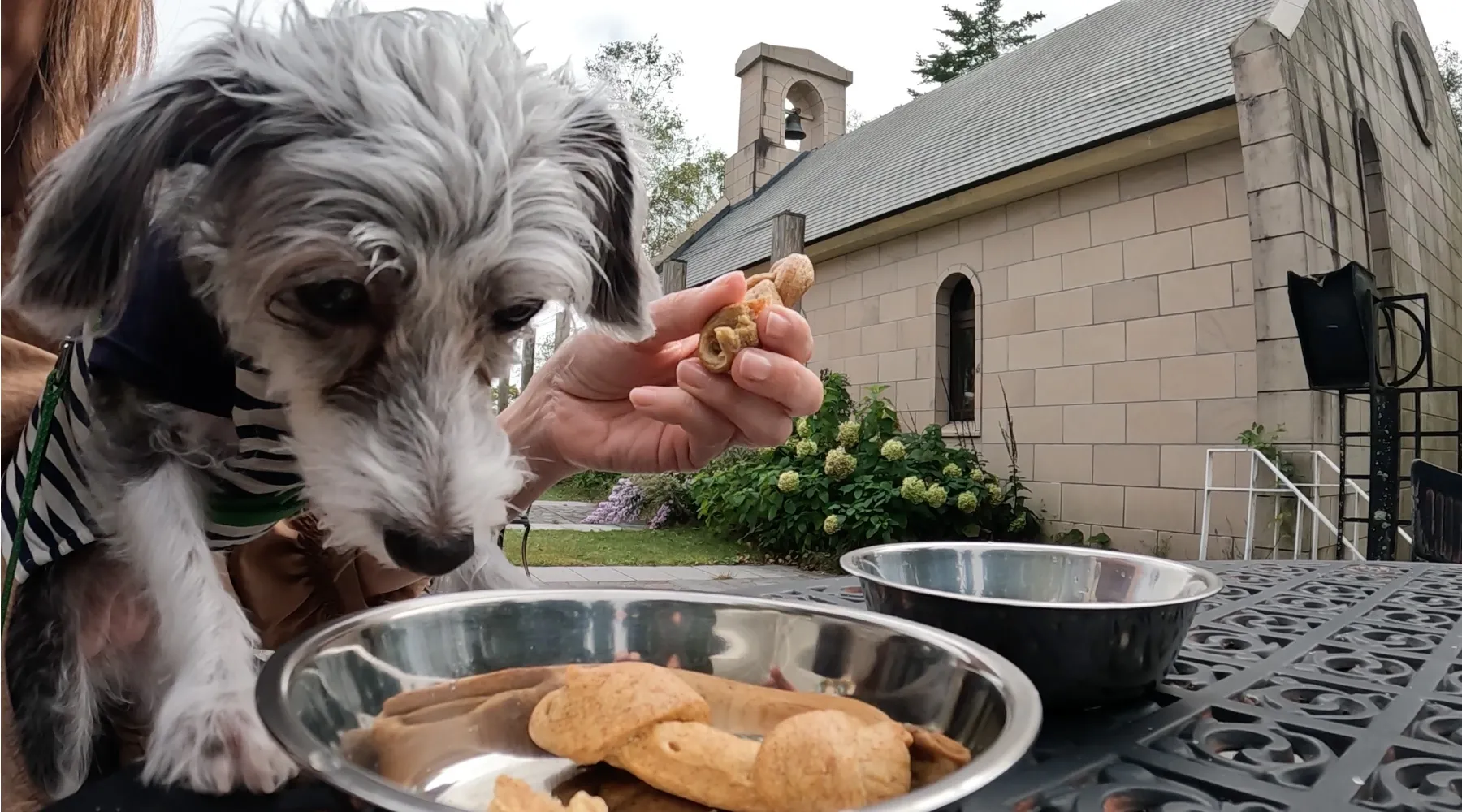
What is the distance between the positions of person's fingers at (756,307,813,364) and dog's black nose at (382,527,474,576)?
0.61m

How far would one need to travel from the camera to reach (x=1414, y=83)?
10.3m

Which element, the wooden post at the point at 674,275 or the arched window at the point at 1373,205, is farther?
the wooden post at the point at 674,275

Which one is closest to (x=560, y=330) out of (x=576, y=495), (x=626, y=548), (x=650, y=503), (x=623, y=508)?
(x=626, y=548)

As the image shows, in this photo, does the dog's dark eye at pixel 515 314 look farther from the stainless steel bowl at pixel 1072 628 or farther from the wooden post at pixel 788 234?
the wooden post at pixel 788 234

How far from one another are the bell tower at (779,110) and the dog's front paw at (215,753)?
50.1 feet

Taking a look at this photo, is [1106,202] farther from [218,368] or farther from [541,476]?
[218,368]

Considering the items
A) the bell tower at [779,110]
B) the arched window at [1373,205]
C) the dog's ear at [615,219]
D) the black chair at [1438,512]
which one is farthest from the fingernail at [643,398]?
the bell tower at [779,110]

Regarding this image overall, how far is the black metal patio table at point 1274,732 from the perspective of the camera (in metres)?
0.61

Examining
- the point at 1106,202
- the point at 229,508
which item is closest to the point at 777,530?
the point at 1106,202

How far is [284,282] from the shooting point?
3.03 feet

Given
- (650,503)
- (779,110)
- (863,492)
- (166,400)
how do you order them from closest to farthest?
(166,400) < (863,492) < (650,503) < (779,110)

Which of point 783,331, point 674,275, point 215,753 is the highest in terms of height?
point 674,275

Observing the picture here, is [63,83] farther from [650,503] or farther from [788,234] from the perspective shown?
[650,503]

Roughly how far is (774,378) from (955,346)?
8249 mm
